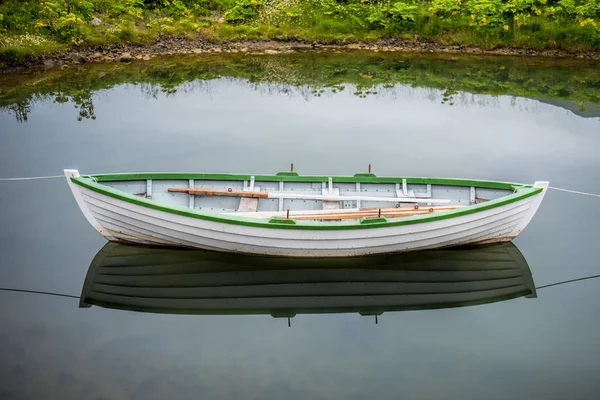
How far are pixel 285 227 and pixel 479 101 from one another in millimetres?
11822

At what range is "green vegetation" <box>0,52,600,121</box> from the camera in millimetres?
21688

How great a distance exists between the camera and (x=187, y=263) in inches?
512

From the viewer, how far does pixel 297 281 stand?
12.5 meters

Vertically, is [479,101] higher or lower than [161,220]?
higher

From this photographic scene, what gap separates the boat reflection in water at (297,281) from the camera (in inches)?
472

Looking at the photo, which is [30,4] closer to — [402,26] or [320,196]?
[402,26]

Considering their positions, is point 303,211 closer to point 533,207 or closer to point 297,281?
point 297,281

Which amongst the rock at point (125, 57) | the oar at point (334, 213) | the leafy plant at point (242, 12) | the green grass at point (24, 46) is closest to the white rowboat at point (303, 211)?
the oar at point (334, 213)

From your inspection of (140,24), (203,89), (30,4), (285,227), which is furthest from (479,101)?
(30,4)

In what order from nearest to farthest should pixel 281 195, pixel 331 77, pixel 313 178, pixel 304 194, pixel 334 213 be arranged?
pixel 334 213, pixel 281 195, pixel 304 194, pixel 313 178, pixel 331 77

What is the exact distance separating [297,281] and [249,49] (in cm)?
1618

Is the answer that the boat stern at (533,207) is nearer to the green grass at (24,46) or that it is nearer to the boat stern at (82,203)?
the boat stern at (82,203)

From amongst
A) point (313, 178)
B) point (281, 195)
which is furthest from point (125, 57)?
point (281, 195)

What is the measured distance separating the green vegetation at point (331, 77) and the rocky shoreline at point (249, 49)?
1.71 ft
